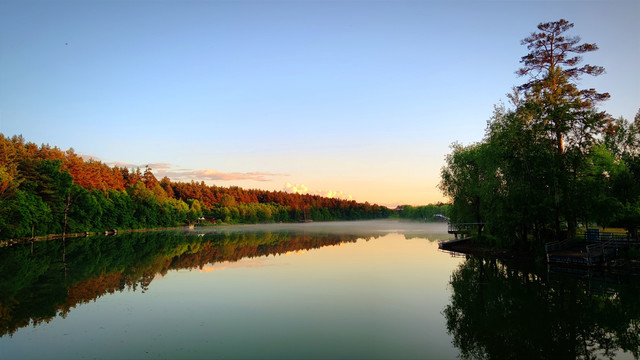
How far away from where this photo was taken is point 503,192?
125ft

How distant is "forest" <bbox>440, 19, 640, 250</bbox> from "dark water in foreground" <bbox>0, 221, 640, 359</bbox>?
23.2 ft

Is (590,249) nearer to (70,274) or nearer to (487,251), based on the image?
(487,251)

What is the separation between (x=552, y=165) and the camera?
33.5 m

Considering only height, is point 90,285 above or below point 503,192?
below

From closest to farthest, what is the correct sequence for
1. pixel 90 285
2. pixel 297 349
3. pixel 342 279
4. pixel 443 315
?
pixel 297 349
pixel 443 315
pixel 90 285
pixel 342 279

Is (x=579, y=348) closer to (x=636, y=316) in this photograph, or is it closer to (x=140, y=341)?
(x=636, y=316)

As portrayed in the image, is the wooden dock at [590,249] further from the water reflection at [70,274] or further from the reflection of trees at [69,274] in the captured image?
the reflection of trees at [69,274]

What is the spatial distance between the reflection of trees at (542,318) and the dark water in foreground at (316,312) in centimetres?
6

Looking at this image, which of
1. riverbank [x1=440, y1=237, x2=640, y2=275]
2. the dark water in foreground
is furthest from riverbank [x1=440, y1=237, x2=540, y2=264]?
the dark water in foreground

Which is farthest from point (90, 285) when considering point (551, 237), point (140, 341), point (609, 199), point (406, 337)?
point (609, 199)

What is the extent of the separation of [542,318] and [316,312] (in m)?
10.0

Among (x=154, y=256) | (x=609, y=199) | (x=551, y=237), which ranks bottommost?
(x=154, y=256)

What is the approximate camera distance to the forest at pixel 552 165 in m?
33.6

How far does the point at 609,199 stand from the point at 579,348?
26.5m
